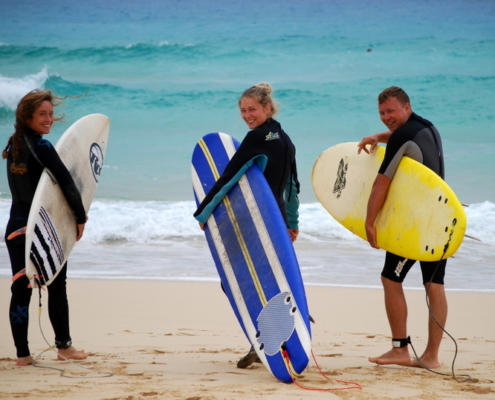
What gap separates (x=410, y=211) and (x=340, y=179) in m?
0.75

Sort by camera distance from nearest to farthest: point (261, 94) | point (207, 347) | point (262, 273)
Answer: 1. point (262, 273)
2. point (261, 94)
3. point (207, 347)

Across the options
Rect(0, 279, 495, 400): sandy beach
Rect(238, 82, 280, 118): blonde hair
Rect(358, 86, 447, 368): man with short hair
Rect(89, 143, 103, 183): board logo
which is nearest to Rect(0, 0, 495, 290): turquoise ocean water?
Rect(0, 279, 495, 400): sandy beach

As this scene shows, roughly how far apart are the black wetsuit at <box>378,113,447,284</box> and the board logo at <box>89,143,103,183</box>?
1.73 metres

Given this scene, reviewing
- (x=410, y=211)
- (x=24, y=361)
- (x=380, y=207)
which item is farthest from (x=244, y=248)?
(x=24, y=361)

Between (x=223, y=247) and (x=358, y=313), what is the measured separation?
6.40 ft

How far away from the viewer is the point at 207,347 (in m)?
3.68

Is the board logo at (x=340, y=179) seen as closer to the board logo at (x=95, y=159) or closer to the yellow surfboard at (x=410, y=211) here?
the yellow surfboard at (x=410, y=211)

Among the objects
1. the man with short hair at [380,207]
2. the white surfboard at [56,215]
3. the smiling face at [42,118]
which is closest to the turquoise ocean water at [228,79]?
the white surfboard at [56,215]

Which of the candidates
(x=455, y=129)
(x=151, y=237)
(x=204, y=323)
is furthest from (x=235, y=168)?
(x=455, y=129)

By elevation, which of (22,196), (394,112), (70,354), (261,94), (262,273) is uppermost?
(261,94)

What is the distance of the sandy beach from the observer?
2.64 m

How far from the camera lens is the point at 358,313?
462 cm

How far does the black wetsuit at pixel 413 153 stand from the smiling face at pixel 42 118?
177 cm

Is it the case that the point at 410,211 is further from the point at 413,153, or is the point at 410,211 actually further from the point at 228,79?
the point at 228,79
